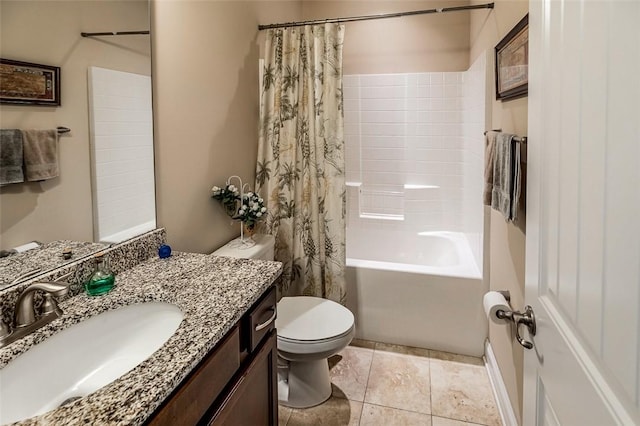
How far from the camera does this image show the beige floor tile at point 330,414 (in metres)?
1.97

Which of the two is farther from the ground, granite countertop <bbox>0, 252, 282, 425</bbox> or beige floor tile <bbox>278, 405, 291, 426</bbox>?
granite countertop <bbox>0, 252, 282, 425</bbox>

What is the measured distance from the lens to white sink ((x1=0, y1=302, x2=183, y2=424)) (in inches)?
34.6

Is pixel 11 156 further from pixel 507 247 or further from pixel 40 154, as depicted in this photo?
pixel 507 247

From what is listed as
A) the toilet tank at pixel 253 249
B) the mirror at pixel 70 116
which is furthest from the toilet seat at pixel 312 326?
the mirror at pixel 70 116

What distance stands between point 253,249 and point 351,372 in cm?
93

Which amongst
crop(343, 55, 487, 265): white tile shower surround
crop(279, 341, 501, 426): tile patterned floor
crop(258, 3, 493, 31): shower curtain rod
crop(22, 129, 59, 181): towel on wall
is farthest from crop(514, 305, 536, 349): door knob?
crop(343, 55, 487, 265): white tile shower surround

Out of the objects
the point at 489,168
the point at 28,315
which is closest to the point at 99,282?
the point at 28,315

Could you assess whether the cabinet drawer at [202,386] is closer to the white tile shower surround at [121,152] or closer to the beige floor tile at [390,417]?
the white tile shower surround at [121,152]

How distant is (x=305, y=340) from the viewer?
6.21 feet

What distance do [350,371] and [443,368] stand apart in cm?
55

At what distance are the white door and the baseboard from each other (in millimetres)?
989

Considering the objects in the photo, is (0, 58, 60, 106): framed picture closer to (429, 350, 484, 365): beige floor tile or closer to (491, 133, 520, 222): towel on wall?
(491, 133, 520, 222): towel on wall

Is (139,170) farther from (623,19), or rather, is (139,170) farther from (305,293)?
(623,19)

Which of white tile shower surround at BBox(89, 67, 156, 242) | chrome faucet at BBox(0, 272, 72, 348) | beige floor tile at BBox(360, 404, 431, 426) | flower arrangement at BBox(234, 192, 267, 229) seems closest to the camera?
chrome faucet at BBox(0, 272, 72, 348)
